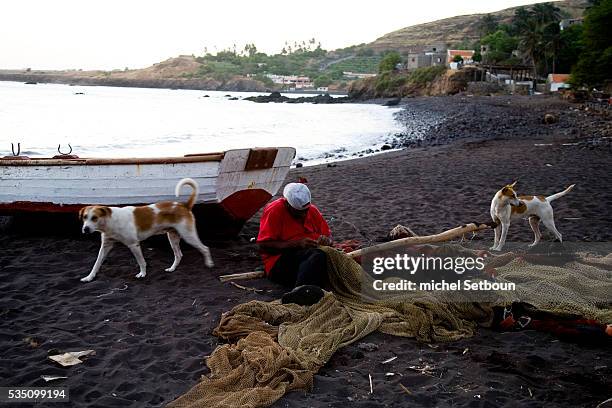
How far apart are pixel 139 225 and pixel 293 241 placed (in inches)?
69.8

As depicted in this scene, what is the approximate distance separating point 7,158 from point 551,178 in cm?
1105

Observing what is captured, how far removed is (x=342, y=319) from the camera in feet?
15.8

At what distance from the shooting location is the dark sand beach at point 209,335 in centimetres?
376

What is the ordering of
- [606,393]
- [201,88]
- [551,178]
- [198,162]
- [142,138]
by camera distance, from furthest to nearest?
[201,88] < [142,138] < [551,178] < [198,162] < [606,393]

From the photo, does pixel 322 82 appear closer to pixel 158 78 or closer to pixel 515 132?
pixel 158 78

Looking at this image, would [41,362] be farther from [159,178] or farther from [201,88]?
[201,88]

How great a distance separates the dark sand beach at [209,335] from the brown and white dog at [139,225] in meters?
0.23

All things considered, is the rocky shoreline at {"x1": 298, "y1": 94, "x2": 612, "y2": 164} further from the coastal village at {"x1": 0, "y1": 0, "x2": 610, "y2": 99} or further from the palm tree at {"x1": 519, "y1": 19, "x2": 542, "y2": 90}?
the palm tree at {"x1": 519, "y1": 19, "x2": 542, "y2": 90}

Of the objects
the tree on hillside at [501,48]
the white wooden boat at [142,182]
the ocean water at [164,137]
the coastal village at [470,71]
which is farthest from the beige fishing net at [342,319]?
the tree on hillside at [501,48]

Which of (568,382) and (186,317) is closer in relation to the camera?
(568,382)

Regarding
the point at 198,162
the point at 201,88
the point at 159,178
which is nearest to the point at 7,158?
the point at 159,178

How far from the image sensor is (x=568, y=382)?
3840mm

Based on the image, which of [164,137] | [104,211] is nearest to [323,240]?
[104,211]

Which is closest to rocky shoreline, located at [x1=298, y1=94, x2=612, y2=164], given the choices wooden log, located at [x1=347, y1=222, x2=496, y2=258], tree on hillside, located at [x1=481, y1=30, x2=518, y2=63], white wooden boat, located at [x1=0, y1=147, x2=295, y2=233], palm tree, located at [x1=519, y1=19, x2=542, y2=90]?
white wooden boat, located at [x1=0, y1=147, x2=295, y2=233]
